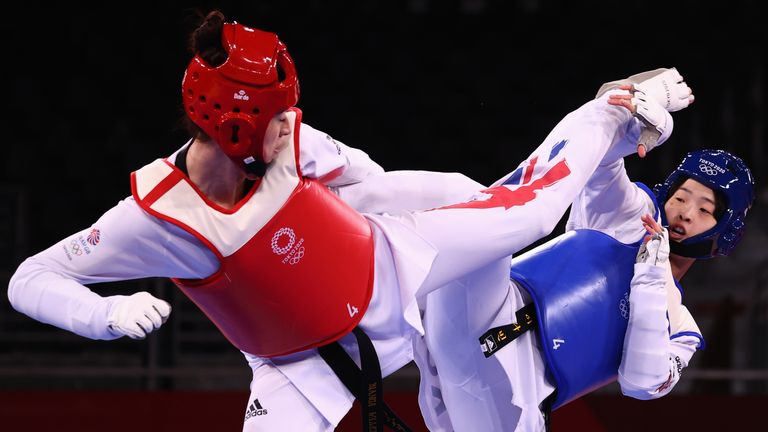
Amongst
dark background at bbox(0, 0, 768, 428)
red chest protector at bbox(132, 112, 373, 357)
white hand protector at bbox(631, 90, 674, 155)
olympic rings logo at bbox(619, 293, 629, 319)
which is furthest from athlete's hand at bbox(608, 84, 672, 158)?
dark background at bbox(0, 0, 768, 428)

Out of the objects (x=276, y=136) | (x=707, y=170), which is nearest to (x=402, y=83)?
(x=707, y=170)

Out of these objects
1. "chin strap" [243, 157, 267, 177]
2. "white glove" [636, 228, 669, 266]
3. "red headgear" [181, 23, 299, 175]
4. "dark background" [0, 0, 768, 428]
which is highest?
"red headgear" [181, 23, 299, 175]

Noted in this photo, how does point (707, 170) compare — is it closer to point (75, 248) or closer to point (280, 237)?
point (280, 237)

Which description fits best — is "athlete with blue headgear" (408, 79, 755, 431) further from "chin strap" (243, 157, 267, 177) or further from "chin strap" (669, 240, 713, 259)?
"chin strap" (243, 157, 267, 177)

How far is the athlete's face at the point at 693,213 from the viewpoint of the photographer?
266cm

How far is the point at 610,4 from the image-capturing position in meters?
7.55

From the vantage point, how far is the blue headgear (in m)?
2.65

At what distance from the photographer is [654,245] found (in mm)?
2457

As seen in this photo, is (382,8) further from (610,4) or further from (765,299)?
(765,299)

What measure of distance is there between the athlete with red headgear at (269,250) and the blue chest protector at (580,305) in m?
0.35

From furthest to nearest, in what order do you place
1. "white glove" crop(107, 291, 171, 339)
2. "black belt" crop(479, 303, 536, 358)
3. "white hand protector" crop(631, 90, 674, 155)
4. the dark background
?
the dark background < "white hand protector" crop(631, 90, 674, 155) < "black belt" crop(479, 303, 536, 358) < "white glove" crop(107, 291, 171, 339)

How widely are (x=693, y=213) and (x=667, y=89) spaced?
368 millimetres

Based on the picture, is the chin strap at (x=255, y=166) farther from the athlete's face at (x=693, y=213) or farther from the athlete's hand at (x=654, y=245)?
the athlete's face at (x=693, y=213)

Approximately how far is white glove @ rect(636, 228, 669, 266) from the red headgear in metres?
1.11
